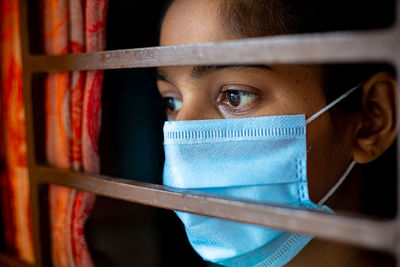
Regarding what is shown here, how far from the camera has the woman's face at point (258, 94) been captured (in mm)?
951

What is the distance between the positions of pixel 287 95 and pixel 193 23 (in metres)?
0.34

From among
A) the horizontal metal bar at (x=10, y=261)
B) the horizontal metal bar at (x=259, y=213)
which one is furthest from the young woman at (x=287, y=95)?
the horizontal metal bar at (x=10, y=261)

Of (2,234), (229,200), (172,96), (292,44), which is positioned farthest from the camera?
(2,234)

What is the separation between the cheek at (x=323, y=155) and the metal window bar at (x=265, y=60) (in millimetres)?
354

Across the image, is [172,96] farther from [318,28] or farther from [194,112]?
[318,28]

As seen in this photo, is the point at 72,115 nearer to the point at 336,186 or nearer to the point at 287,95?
the point at 287,95

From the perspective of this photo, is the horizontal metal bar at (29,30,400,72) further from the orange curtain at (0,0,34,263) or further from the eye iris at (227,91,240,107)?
the orange curtain at (0,0,34,263)

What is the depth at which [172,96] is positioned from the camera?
4.02ft

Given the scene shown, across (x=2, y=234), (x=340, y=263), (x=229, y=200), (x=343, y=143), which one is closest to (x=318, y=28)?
(x=343, y=143)

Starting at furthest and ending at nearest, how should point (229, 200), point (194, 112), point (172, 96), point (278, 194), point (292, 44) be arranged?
point (172, 96), point (194, 112), point (278, 194), point (229, 200), point (292, 44)

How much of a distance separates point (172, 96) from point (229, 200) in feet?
2.05

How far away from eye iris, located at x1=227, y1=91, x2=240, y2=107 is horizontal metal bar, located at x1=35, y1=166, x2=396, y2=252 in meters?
0.36

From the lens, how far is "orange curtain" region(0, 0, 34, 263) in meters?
1.30

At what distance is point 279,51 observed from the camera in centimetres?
58
